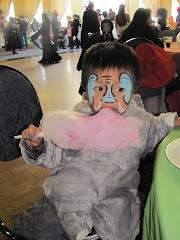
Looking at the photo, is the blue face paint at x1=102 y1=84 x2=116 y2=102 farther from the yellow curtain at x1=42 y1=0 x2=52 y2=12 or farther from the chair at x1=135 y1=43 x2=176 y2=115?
the yellow curtain at x1=42 y1=0 x2=52 y2=12

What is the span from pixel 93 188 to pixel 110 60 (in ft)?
1.44

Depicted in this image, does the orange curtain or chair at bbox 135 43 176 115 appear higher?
the orange curtain

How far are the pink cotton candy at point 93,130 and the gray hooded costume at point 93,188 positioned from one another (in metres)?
0.09

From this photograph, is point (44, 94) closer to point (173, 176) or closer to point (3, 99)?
point (3, 99)

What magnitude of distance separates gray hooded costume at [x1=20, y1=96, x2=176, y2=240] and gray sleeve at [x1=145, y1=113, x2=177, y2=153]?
1.6 inches

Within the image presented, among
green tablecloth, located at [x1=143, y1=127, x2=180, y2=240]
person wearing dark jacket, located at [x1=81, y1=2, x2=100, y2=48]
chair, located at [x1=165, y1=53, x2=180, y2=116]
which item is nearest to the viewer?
green tablecloth, located at [x1=143, y1=127, x2=180, y2=240]

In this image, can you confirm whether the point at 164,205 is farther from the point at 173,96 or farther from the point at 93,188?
the point at 173,96

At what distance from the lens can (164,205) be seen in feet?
1.91

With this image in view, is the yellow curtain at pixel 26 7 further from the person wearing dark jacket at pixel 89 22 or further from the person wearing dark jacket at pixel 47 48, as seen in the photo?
the person wearing dark jacket at pixel 89 22

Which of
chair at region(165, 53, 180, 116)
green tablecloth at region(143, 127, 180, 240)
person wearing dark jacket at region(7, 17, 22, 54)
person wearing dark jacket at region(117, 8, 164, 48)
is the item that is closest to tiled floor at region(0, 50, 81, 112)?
person wearing dark jacket at region(117, 8, 164, 48)

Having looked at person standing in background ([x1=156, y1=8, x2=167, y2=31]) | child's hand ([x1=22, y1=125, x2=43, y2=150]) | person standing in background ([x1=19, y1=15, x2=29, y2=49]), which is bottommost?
child's hand ([x1=22, y1=125, x2=43, y2=150])

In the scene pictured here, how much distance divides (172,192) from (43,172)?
182 cm

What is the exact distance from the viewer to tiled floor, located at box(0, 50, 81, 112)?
4.14 m

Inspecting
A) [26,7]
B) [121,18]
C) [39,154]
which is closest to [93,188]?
[39,154]
